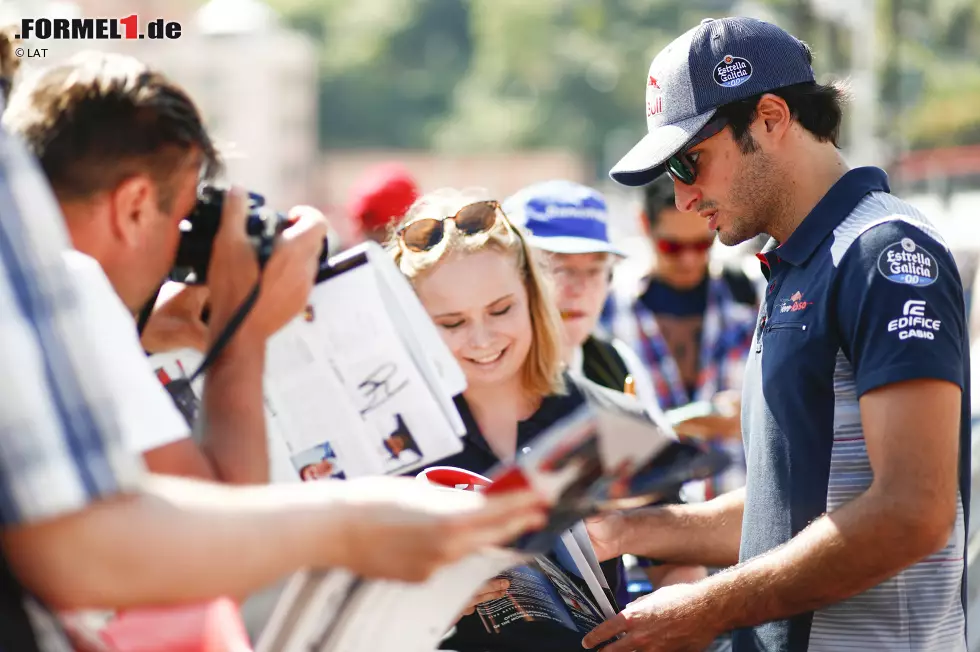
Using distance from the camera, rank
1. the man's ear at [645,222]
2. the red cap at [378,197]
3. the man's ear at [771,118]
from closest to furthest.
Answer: the man's ear at [771,118] → the man's ear at [645,222] → the red cap at [378,197]

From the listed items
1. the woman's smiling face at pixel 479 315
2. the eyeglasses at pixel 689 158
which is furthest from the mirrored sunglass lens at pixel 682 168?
the woman's smiling face at pixel 479 315

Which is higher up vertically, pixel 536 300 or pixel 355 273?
pixel 355 273

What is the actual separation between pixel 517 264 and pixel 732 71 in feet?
3.15

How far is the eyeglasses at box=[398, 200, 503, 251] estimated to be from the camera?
3.20 meters

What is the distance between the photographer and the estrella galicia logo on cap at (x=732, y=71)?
247 cm

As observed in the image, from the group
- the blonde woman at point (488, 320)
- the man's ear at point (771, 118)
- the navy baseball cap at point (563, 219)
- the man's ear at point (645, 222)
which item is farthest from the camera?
the man's ear at point (645, 222)

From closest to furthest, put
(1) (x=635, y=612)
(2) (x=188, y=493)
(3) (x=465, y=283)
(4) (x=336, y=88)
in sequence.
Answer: (2) (x=188, y=493)
(1) (x=635, y=612)
(3) (x=465, y=283)
(4) (x=336, y=88)

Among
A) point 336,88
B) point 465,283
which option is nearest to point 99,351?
point 465,283

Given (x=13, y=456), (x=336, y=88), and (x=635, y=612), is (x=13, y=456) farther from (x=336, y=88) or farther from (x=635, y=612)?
(x=336, y=88)

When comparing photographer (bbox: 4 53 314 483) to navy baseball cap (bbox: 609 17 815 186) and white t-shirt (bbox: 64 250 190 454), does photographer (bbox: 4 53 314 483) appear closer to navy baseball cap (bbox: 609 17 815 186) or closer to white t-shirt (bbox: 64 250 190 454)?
white t-shirt (bbox: 64 250 190 454)

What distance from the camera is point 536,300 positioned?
328 cm

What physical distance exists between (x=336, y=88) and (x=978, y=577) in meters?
108

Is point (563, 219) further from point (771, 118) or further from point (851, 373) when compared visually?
point (851, 373)
